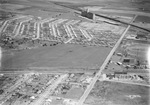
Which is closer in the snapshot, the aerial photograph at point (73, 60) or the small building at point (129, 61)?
the aerial photograph at point (73, 60)

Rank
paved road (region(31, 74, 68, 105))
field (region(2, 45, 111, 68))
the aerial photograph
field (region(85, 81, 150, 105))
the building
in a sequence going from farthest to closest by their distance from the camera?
the building, field (region(2, 45, 111, 68)), the aerial photograph, field (region(85, 81, 150, 105)), paved road (region(31, 74, 68, 105))

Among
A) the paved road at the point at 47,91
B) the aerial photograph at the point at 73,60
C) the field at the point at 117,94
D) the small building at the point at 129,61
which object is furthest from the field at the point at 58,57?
the field at the point at 117,94

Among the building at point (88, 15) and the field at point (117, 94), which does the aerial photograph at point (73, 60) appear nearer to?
the field at point (117, 94)

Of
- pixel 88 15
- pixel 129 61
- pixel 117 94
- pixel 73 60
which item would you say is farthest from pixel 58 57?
pixel 88 15

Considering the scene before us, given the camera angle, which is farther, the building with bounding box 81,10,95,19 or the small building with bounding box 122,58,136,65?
the building with bounding box 81,10,95,19

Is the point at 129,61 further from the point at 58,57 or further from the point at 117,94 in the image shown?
the point at 117,94

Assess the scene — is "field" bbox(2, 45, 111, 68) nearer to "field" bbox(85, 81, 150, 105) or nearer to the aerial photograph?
the aerial photograph

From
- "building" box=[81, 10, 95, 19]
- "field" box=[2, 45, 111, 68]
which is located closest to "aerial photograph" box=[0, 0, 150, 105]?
"field" box=[2, 45, 111, 68]

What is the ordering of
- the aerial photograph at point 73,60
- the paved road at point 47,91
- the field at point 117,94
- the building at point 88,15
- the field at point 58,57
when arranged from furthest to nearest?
1. the building at point 88,15
2. the field at point 58,57
3. the aerial photograph at point 73,60
4. the field at point 117,94
5. the paved road at point 47,91

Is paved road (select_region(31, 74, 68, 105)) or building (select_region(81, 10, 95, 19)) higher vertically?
building (select_region(81, 10, 95, 19))
